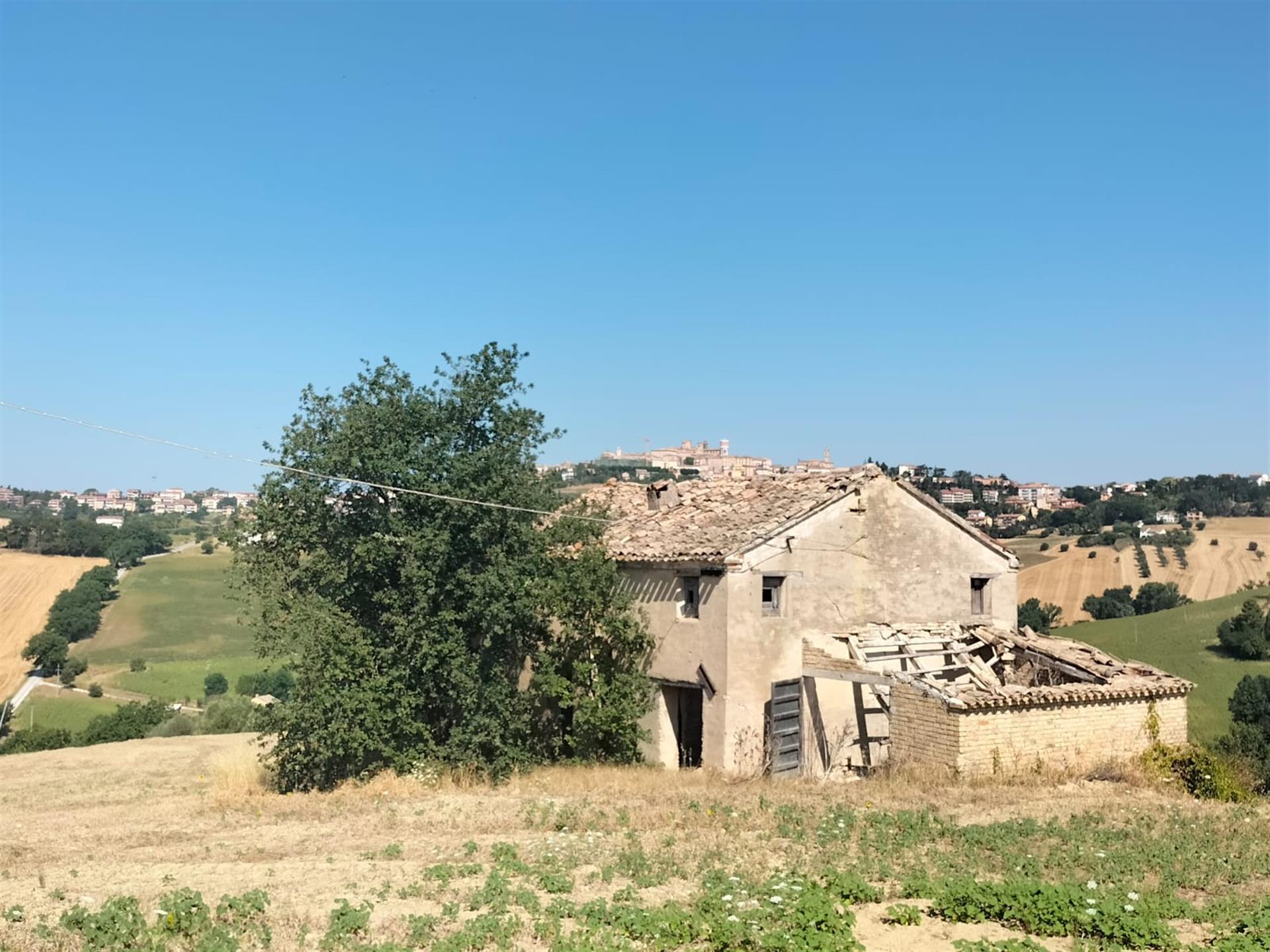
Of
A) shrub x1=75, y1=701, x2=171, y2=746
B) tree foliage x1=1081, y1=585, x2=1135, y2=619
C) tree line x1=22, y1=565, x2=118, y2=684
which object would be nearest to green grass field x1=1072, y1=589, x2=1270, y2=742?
tree foliage x1=1081, y1=585, x2=1135, y2=619

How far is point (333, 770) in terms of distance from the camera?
1908cm

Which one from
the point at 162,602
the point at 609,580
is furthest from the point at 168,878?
the point at 162,602

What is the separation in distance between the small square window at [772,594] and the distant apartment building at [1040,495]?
70.0 meters

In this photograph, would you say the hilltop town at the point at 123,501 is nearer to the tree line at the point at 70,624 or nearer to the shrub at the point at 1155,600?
the tree line at the point at 70,624

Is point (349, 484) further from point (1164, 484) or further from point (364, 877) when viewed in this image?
point (1164, 484)

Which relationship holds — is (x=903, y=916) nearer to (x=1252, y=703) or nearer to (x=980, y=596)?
(x=980, y=596)

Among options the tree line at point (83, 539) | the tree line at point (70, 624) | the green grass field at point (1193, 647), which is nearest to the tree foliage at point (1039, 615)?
the green grass field at point (1193, 647)

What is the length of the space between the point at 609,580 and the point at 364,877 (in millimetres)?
10293

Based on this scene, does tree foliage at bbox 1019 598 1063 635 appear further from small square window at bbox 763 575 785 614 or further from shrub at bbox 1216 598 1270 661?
small square window at bbox 763 575 785 614

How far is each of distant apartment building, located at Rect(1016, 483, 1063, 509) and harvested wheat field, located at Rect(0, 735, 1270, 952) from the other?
73408 mm

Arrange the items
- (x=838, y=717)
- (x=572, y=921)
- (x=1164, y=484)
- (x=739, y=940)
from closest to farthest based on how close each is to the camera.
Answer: (x=739, y=940)
(x=572, y=921)
(x=838, y=717)
(x=1164, y=484)

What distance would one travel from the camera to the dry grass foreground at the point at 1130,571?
213 ft

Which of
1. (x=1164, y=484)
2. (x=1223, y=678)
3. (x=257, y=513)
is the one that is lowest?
(x=1223, y=678)

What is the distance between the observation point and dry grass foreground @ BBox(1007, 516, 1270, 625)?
65.0 metres
